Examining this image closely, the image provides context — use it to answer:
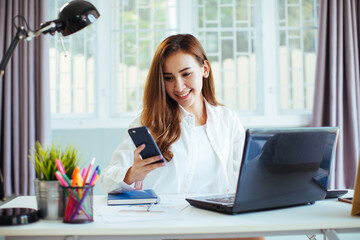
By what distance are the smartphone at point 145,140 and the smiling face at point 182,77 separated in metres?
0.57

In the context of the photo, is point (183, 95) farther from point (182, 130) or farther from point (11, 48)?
point (11, 48)

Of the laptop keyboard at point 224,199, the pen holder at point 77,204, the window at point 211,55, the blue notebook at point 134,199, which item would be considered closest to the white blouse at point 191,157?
the blue notebook at point 134,199

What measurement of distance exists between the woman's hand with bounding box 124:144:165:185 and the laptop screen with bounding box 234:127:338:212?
1.07 ft

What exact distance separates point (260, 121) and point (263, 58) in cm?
53

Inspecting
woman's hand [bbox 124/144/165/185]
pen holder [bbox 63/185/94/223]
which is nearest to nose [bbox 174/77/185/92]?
woman's hand [bbox 124/144/165/185]

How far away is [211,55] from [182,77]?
1.77m

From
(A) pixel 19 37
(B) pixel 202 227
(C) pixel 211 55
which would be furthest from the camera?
(C) pixel 211 55

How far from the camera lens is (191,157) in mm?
1904

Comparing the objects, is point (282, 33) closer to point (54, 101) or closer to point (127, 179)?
point (54, 101)

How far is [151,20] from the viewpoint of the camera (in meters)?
3.61

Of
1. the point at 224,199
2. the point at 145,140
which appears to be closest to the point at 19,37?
the point at 145,140

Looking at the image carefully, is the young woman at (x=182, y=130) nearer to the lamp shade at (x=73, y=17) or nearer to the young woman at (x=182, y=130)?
the young woman at (x=182, y=130)

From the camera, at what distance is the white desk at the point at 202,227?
42.2 inches

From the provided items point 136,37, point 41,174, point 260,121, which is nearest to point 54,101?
point 136,37
